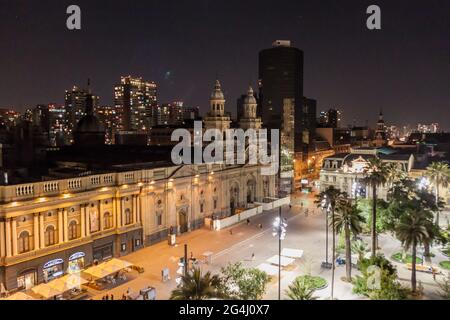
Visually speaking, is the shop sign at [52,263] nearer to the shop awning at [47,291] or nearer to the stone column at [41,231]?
the stone column at [41,231]

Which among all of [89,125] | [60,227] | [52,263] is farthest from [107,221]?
[89,125]

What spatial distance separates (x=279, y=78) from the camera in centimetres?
15888

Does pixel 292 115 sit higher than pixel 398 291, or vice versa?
pixel 292 115

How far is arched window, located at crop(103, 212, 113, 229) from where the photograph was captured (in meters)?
50.5

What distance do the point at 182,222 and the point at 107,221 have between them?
15.3m

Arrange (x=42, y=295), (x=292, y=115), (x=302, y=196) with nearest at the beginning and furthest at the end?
(x=42, y=295) < (x=302, y=196) < (x=292, y=115)

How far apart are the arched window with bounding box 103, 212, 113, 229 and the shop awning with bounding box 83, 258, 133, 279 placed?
26.4 feet

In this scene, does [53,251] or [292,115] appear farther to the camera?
[292,115]

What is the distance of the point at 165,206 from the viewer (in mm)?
59688

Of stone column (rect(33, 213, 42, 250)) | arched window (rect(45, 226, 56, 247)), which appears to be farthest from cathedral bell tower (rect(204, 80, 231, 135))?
stone column (rect(33, 213, 42, 250))

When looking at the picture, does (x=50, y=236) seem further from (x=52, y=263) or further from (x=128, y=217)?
(x=128, y=217)
